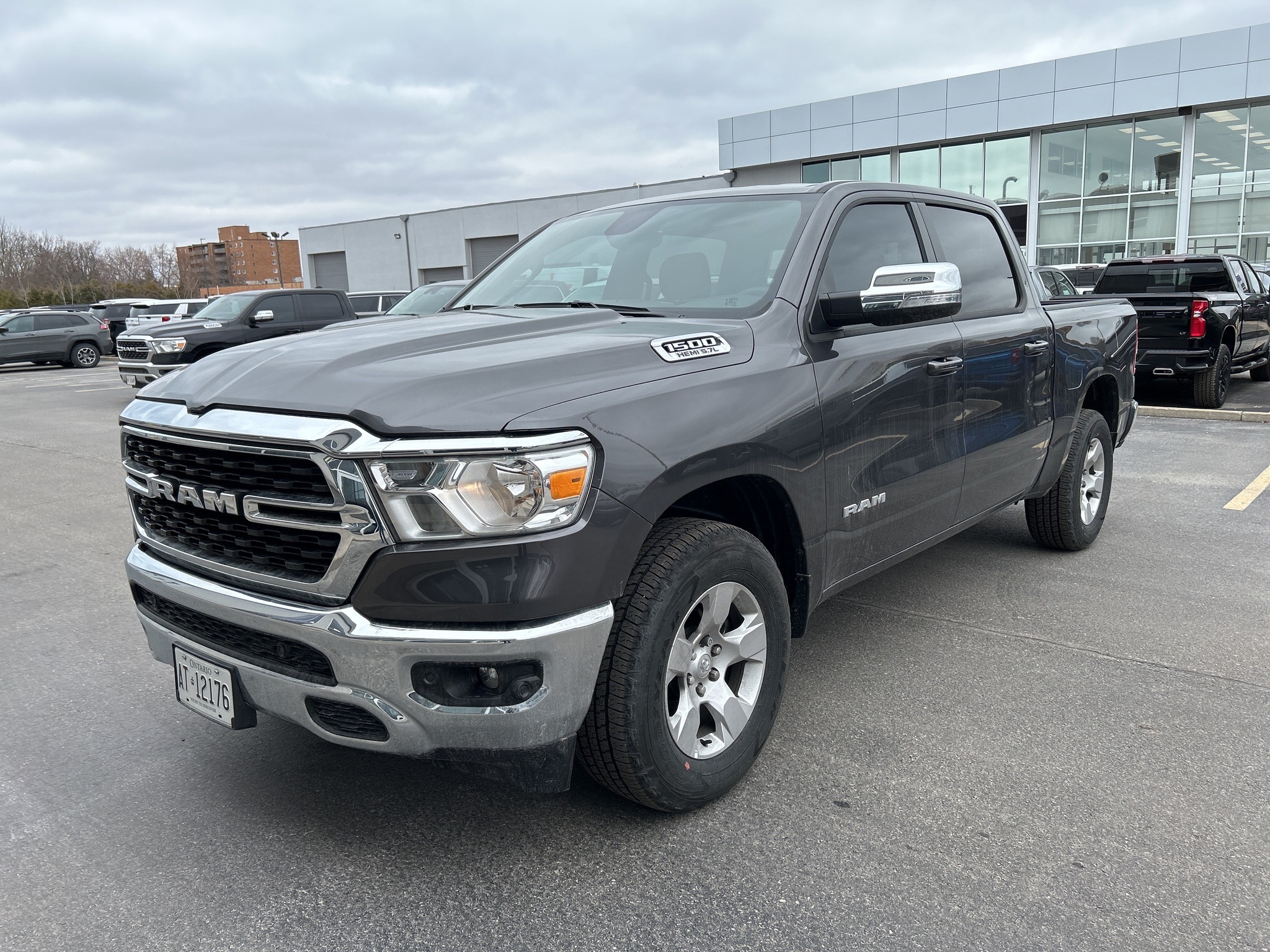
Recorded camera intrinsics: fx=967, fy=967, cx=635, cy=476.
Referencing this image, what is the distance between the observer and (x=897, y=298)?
3.05 metres

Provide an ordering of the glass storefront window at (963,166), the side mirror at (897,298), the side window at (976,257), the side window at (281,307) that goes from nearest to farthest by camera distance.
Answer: the side mirror at (897,298) < the side window at (976,257) < the side window at (281,307) < the glass storefront window at (963,166)

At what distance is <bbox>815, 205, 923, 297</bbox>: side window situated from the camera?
346 centimetres

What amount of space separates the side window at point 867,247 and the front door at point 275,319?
13391mm

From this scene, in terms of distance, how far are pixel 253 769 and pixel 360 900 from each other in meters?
0.90

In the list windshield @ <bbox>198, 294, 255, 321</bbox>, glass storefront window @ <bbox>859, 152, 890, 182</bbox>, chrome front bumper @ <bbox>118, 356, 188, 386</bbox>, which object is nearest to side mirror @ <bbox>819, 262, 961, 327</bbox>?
chrome front bumper @ <bbox>118, 356, 188, 386</bbox>

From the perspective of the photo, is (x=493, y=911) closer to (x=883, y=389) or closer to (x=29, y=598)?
(x=883, y=389)

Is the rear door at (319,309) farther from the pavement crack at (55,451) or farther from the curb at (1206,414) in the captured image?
the curb at (1206,414)

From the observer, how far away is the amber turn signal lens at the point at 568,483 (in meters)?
2.29

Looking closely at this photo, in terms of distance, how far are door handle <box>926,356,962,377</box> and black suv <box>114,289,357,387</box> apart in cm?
1238

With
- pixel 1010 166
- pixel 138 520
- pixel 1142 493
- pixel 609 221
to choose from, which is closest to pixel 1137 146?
pixel 1010 166

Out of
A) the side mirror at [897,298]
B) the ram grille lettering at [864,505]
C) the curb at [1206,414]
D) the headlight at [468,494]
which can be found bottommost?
A: the curb at [1206,414]

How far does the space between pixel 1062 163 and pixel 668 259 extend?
99.5 ft

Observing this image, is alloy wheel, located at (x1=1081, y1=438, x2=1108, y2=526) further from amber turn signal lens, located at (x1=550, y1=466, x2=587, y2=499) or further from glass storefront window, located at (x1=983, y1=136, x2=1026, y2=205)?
glass storefront window, located at (x1=983, y1=136, x2=1026, y2=205)

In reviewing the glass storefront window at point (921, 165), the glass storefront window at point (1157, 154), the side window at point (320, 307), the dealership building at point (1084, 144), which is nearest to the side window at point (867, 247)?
the side window at point (320, 307)
